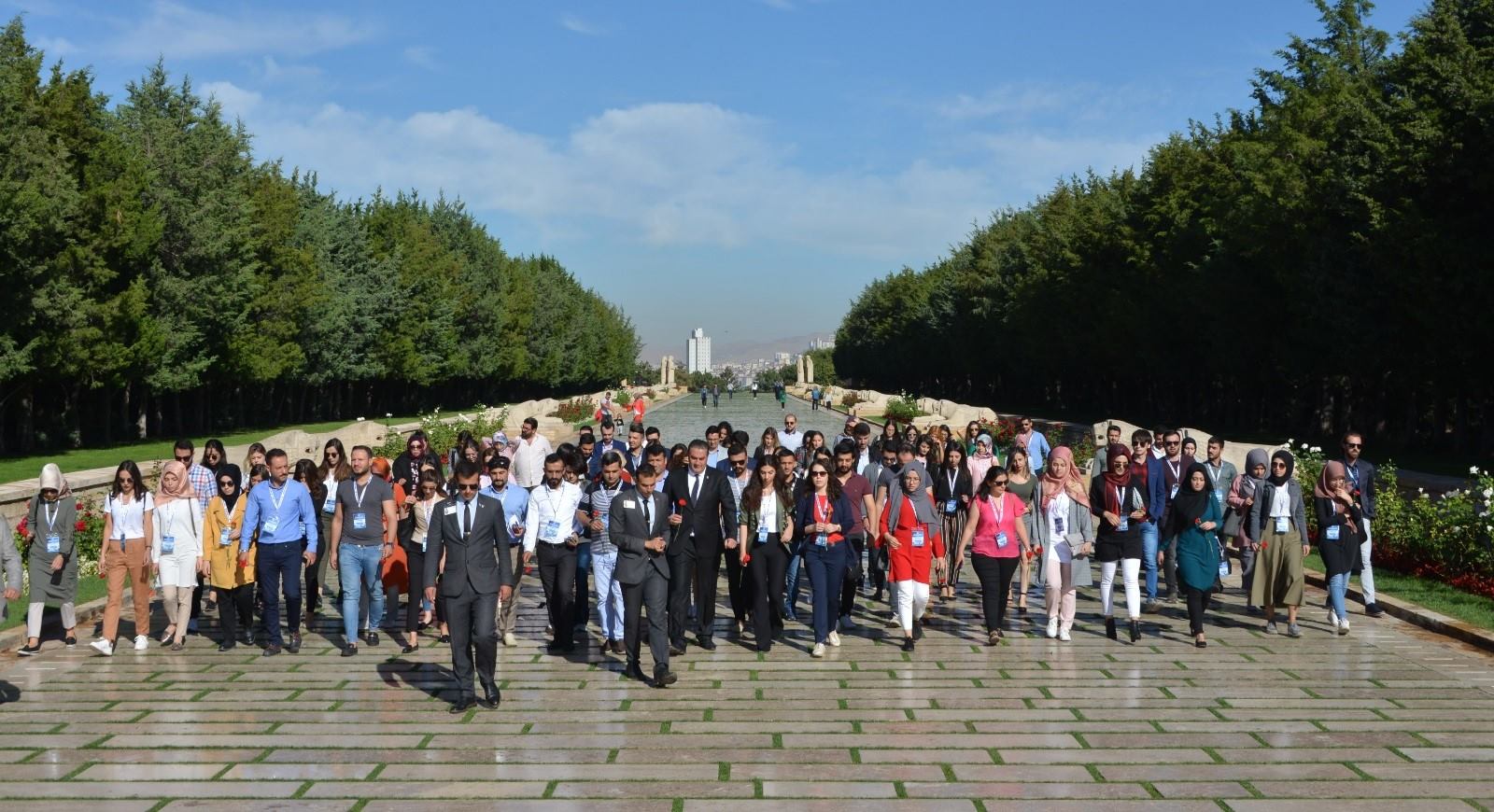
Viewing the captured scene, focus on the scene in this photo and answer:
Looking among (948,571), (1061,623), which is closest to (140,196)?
(948,571)

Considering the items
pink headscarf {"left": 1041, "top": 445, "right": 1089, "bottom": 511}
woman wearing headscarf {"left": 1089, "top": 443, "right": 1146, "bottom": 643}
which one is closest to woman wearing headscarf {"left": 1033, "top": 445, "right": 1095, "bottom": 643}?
pink headscarf {"left": 1041, "top": 445, "right": 1089, "bottom": 511}

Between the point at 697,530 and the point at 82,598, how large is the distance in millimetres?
6871

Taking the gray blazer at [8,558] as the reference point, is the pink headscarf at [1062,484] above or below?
above

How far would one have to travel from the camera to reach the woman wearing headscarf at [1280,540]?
1189 centimetres

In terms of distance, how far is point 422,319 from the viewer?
6675cm

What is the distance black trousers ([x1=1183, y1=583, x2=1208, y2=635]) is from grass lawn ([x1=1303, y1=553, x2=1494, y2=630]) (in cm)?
254

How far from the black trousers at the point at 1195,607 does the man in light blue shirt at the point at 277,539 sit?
7659 mm

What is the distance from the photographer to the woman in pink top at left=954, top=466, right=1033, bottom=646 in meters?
11.6

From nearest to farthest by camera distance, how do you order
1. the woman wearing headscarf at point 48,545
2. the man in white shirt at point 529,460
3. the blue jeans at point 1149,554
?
the woman wearing headscarf at point 48,545 < the blue jeans at point 1149,554 < the man in white shirt at point 529,460

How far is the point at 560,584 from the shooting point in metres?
11.2

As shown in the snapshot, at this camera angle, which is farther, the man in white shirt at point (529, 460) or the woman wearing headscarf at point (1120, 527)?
the man in white shirt at point (529, 460)

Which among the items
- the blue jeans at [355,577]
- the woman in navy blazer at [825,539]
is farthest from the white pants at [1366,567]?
the blue jeans at [355,577]

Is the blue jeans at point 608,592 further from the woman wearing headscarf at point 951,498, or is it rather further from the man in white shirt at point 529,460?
the man in white shirt at point 529,460

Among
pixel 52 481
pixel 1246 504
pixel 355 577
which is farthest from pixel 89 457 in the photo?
pixel 1246 504
